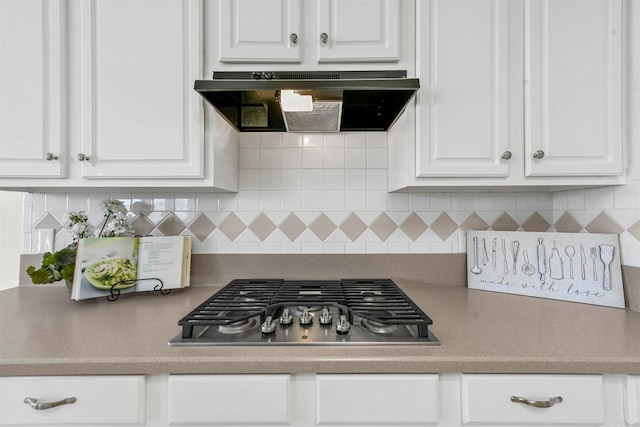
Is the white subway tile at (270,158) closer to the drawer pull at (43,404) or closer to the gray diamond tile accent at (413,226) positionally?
the gray diamond tile accent at (413,226)

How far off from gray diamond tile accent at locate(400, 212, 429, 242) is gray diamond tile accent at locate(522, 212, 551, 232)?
467 mm

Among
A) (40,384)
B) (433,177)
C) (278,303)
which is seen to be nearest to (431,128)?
(433,177)

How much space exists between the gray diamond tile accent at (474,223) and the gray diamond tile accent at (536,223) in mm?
185

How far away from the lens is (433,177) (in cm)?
115

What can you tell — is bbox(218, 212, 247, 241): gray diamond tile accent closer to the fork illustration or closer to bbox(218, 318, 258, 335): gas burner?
bbox(218, 318, 258, 335): gas burner

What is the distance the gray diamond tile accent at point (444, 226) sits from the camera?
1.49 metres

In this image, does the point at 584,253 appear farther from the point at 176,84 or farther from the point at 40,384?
the point at 40,384

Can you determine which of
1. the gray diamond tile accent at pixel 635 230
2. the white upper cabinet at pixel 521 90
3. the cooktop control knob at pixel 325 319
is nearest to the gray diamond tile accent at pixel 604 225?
the gray diamond tile accent at pixel 635 230

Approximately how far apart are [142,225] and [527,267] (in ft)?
5.55

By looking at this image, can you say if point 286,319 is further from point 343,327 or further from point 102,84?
point 102,84

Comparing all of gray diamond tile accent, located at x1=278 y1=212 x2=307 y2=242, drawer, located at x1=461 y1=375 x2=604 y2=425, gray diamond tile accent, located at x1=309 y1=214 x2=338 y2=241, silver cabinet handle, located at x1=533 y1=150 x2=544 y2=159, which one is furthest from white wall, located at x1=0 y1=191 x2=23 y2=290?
silver cabinet handle, located at x1=533 y1=150 x2=544 y2=159

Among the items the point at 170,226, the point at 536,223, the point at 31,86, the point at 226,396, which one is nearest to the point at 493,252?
the point at 536,223

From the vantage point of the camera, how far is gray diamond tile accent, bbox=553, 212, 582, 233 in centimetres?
135

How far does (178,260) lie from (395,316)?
933mm
